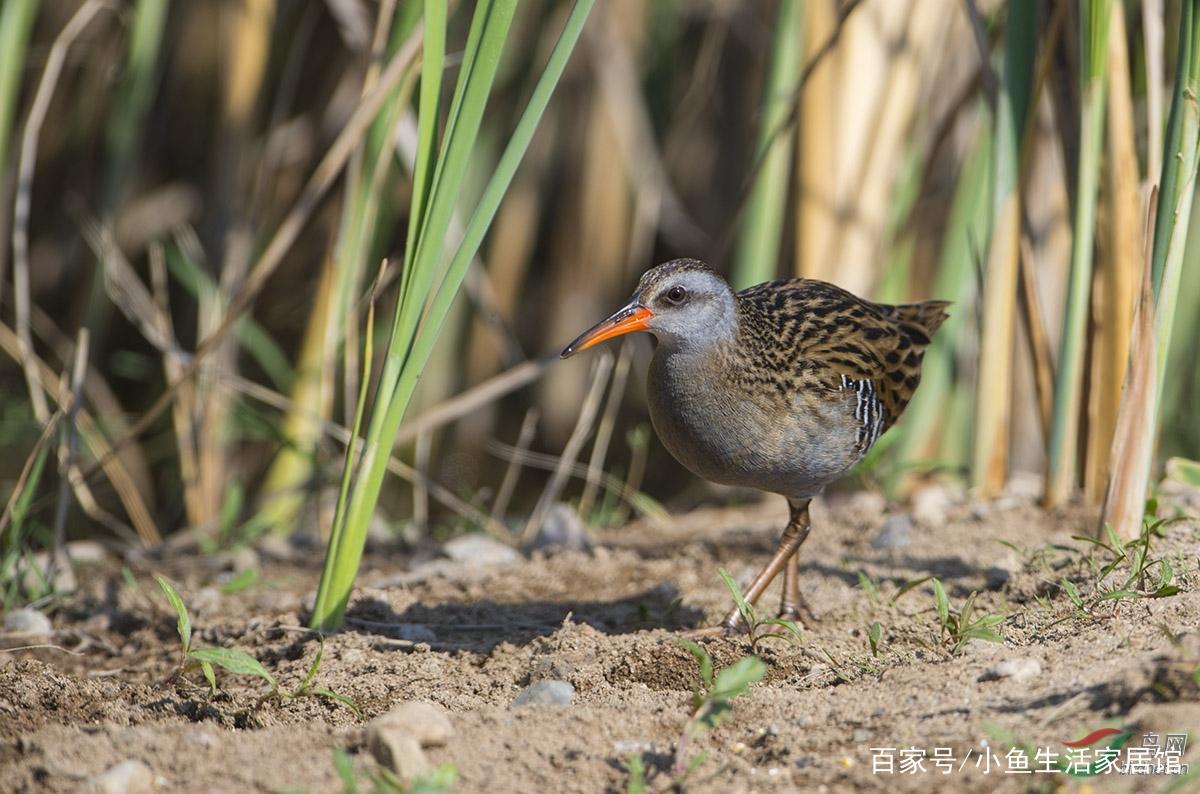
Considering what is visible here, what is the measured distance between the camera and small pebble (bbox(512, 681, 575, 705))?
2.88 m

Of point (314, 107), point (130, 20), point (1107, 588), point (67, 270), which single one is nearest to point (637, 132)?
point (314, 107)

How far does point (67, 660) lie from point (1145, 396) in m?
2.93

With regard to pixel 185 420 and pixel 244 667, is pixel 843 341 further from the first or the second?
pixel 185 420

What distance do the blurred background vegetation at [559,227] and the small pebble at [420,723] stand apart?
4.00 feet

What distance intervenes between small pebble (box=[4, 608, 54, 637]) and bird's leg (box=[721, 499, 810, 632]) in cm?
190

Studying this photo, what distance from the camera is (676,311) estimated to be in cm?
352

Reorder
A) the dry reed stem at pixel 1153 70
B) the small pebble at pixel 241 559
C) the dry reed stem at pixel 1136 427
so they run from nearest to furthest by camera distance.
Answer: the dry reed stem at pixel 1136 427 < the dry reed stem at pixel 1153 70 < the small pebble at pixel 241 559

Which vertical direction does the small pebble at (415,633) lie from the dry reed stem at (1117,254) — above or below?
below

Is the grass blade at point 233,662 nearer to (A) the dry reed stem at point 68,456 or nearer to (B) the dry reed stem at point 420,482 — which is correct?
(A) the dry reed stem at point 68,456

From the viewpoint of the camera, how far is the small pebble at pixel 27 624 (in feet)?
12.2

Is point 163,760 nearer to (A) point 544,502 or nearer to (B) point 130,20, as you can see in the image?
(A) point 544,502

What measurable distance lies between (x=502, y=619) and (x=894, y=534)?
4.29 ft

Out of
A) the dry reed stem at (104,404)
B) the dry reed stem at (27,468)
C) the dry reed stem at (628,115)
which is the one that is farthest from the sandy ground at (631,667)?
the dry reed stem at (628,115)

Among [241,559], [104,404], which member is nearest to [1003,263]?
[241,559]
